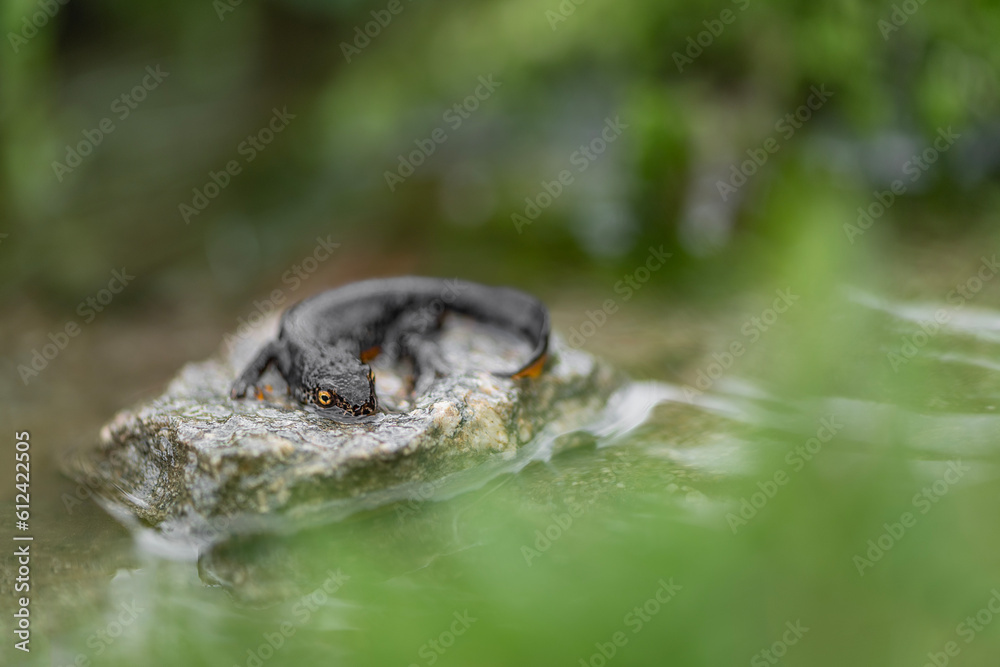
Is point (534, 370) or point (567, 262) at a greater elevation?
point (534, 370)

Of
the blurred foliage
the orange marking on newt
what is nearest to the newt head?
the orange marking on newt

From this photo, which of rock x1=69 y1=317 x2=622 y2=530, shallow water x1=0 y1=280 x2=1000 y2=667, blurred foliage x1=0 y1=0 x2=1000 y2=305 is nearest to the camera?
shallow water x1=0 y1=280 x2=1000 y2=667

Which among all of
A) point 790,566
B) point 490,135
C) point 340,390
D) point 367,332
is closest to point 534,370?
point 340,390

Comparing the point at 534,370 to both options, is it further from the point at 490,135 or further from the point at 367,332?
the point at 490,135

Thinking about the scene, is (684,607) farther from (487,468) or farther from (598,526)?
(487,468)

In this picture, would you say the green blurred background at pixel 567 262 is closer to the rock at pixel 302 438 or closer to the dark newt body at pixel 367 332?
the rock at pixel 302 438

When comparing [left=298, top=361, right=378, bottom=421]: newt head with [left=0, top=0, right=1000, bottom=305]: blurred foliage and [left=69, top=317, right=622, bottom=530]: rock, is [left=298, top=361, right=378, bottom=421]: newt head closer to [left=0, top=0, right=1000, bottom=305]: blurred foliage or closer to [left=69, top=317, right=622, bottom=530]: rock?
[left=69, top=317, right=622, bottom=530]: rock

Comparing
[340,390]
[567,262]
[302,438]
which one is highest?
[302,438]

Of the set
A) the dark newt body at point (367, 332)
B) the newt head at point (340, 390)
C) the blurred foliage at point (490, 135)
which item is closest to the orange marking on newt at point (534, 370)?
the dark newt body at point (367, 332)
